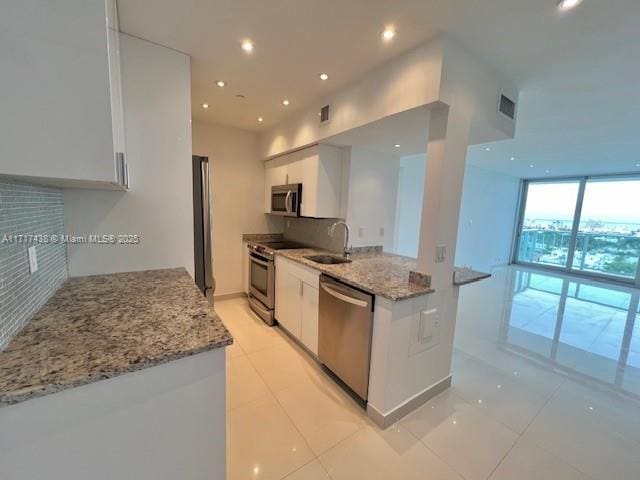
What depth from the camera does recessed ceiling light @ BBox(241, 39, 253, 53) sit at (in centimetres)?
180

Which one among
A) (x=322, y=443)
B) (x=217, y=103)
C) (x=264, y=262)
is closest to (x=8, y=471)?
(x=322, y=443)

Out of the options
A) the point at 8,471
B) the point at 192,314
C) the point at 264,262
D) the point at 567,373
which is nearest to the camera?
the point at 8,471

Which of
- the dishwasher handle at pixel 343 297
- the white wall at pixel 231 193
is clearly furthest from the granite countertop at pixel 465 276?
the white wall at pixel 231 193

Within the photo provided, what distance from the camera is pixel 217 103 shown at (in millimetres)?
2873

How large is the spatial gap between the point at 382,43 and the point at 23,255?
227 centimetres

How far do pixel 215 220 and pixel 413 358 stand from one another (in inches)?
124

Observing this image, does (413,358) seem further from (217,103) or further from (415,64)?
(217,103)

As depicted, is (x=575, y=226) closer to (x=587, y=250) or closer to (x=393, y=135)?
(x=587, y=250)

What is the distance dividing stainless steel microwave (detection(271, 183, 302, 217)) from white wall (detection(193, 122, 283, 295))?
522mm

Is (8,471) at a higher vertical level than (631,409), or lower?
higher

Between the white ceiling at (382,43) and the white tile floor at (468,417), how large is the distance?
8.16ft

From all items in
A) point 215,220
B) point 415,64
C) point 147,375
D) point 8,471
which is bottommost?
point 8,471

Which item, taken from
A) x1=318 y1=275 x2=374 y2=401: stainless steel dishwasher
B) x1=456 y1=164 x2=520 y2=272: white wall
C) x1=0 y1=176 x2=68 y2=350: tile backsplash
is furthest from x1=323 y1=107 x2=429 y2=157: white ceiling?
x1=456 y1=164 x2=520 y2=272: white wall

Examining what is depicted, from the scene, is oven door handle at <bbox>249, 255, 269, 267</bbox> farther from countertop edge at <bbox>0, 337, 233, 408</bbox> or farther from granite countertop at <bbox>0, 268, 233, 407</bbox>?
countertop edge at <bbox>0, 337, 233, 408</bbox>
